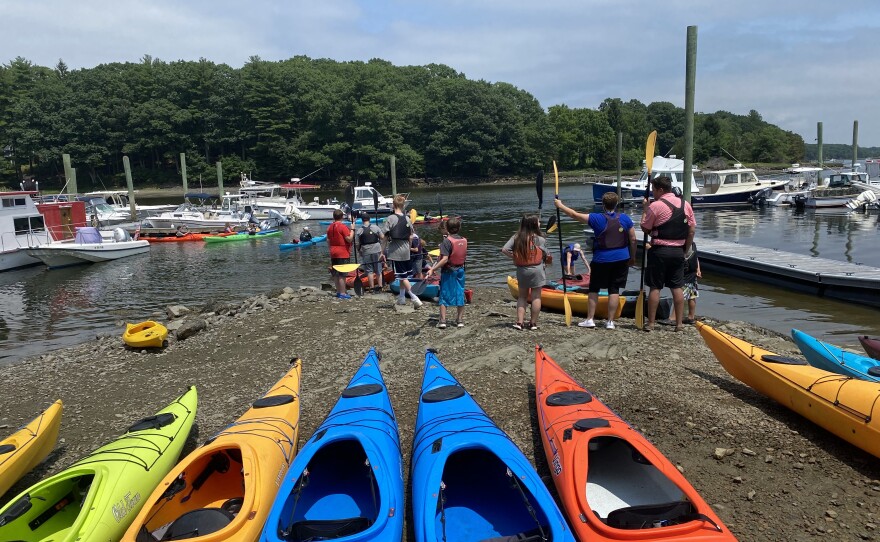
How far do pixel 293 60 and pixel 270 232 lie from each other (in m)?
86.4

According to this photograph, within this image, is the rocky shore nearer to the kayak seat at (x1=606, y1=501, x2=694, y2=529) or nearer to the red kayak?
the kayak seat at (x1=606, y1=501, x2=694, y2=529)

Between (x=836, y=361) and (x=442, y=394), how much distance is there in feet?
13.4

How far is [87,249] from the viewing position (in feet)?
75.6

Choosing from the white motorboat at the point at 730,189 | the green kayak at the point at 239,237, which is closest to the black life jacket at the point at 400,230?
the green kayak at the point at 239,237

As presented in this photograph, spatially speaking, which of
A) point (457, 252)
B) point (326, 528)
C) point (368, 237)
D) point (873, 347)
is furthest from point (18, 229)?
point (873, 347)

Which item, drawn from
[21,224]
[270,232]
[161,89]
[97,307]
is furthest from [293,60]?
[97,307]

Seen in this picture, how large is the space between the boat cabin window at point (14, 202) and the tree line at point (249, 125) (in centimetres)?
5536

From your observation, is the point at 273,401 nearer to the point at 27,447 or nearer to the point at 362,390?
the point at 362,390

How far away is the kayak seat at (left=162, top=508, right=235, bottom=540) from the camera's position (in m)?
3.38

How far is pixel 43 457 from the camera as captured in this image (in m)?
5.22

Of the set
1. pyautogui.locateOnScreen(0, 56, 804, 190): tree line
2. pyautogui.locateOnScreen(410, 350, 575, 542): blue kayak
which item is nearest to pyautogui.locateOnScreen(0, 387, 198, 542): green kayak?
pyautogui.locateOnScreen(410, 350, 575, 542): blue kayak

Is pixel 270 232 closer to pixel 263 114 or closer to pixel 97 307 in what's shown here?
pixel 97 307

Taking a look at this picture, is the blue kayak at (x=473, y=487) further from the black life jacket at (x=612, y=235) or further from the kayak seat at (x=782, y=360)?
the black life jacket at (x=612, y=235)

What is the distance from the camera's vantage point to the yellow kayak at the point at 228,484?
3.45 metres
